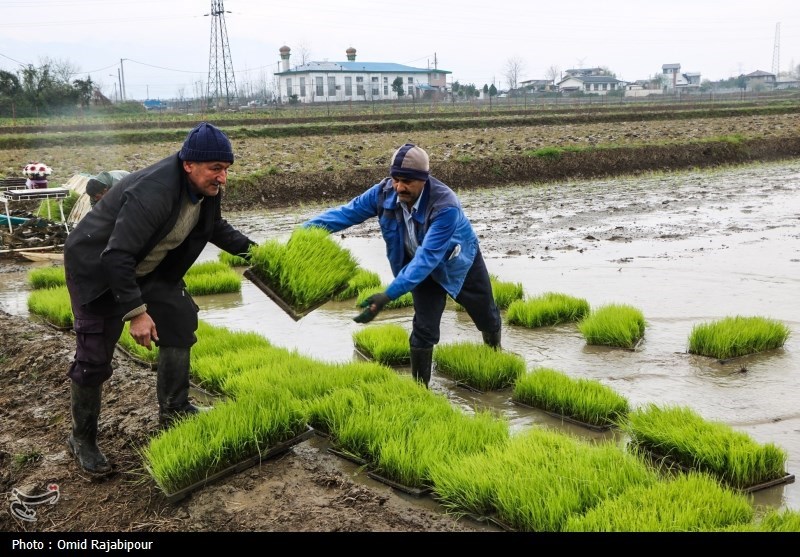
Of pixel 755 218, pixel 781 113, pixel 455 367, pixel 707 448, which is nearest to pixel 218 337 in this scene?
pixel 455 367

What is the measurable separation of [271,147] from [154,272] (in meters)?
17.8

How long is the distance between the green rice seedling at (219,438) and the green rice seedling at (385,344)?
54.0 inches

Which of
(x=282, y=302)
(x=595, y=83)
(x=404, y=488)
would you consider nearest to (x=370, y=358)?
(x=282, y=302)

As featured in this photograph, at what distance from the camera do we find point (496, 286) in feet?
22.2

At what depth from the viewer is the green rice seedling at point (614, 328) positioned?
5.30 meters

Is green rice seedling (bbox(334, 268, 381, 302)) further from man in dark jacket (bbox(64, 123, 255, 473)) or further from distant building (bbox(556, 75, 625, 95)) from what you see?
distant building (bbox(556, 75, 625, 95))

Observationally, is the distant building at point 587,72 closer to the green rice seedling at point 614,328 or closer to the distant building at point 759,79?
the distant building at point 759,79

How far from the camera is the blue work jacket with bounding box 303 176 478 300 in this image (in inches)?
161

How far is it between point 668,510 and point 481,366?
204 centimetres

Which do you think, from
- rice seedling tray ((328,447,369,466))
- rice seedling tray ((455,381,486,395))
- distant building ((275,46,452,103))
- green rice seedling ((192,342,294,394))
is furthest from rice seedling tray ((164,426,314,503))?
distant building ((275,46,452,103))

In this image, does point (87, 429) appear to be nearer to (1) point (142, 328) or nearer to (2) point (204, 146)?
(1) point (142, 328)

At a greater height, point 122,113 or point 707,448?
point 122,113

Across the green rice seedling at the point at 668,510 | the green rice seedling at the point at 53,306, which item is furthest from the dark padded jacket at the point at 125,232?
the green rice seedling at the point at 53,306

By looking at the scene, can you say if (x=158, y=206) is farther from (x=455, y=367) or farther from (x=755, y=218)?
(x=755, y=218)
